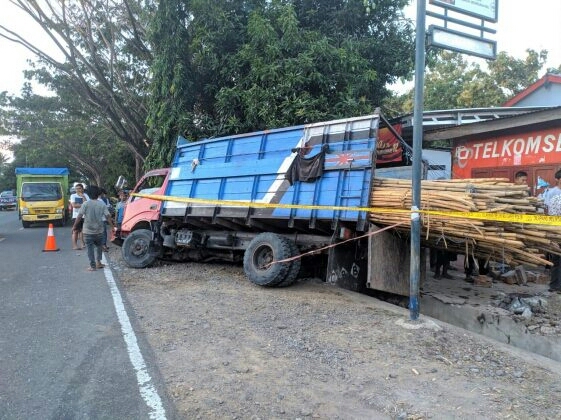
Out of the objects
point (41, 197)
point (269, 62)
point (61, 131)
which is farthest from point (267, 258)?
point (61, 131)

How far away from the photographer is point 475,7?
503cm

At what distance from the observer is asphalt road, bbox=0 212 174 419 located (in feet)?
10.4

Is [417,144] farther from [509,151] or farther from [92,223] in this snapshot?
[92,223]

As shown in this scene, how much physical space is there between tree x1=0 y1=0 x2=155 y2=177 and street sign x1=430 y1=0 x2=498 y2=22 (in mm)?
10846

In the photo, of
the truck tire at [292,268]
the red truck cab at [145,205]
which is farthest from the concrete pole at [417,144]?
the red truck cab at [145,205]

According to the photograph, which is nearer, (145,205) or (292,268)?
(292,268)

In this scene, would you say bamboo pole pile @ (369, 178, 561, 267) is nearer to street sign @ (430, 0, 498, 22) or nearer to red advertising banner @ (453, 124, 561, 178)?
street sign @ (430, 0, 498, 22)

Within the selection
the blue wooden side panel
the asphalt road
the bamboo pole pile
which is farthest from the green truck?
the bamboo pole pile

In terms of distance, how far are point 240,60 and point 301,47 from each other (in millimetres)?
1491

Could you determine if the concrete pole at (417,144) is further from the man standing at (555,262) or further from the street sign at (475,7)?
the man standing at (555,262)

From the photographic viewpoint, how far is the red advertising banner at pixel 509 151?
→ 8.73m

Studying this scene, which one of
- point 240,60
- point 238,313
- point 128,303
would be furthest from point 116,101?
point 238,313

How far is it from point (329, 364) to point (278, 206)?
3.23 metres

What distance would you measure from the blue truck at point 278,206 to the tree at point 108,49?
7.67 metres
